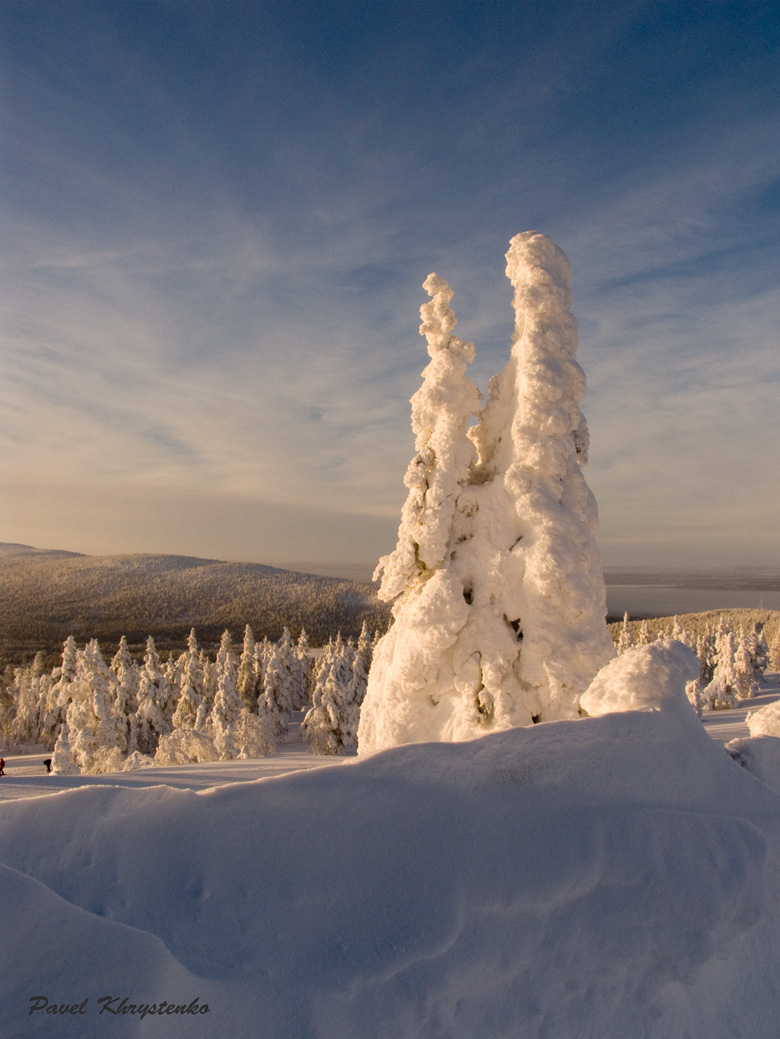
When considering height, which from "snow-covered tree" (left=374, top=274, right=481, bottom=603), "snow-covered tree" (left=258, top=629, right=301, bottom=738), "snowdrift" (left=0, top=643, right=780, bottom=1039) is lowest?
"snow-covered tree" (left=258, top=629, right=301, bottom=738)

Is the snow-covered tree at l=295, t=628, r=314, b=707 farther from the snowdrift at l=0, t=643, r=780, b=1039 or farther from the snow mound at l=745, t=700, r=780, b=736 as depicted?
the snowdrift at l=0, t=643, r=780, b=1039

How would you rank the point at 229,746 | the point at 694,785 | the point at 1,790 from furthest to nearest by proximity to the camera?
1. the point at 229,746
2. the point at 1,790
3. the point at 694,785

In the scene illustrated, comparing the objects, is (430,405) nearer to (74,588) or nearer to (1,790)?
(1,790)

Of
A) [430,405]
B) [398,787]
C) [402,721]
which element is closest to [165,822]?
[398,787]

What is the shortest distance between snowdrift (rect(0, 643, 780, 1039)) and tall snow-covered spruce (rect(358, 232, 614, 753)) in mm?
8001

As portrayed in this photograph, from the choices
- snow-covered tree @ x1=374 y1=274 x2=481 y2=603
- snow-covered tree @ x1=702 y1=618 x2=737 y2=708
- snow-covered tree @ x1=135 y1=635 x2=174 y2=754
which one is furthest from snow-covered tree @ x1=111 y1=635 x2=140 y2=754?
snow-covered tree @ x1=702 y1=618 x2=737 y2=708

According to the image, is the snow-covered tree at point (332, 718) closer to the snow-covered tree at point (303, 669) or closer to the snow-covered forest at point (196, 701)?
the snow-covered forest at point (196, 701)

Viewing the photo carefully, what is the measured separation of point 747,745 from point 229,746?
33368 millimetres

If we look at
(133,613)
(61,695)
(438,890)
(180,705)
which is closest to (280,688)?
(180,705)

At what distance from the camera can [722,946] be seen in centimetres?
388

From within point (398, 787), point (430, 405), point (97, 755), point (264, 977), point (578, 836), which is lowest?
point (97, 755)

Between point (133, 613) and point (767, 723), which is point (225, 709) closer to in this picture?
point (767, 723)

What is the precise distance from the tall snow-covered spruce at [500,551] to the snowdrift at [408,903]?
26.2ft

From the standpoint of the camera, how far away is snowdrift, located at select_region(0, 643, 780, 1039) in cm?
279
